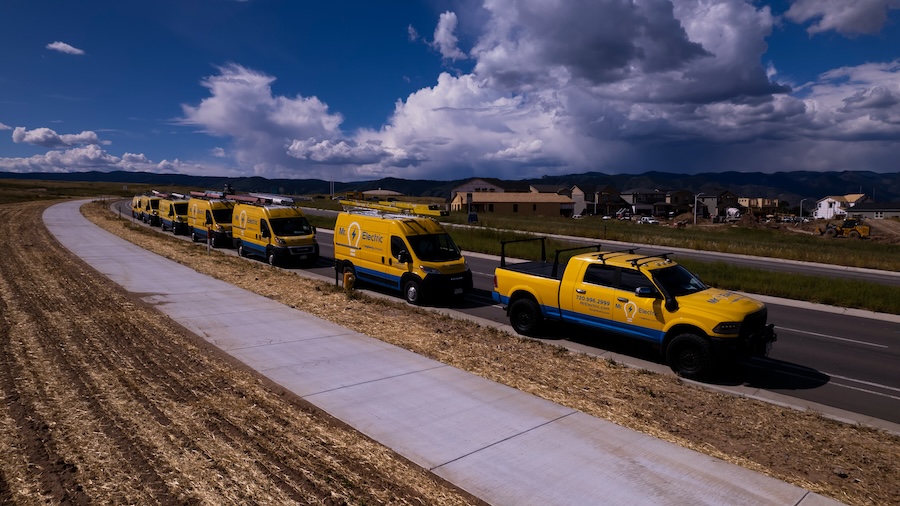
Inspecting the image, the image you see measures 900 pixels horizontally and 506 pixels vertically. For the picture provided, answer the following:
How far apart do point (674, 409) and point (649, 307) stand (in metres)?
2.58

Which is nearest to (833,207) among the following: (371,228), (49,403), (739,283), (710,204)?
(710,204)

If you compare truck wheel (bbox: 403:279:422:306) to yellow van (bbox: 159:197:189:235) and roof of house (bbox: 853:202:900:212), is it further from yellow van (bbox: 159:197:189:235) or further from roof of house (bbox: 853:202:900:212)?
roof of house (bbox: 853:202:900:212)

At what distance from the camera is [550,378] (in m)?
8.26

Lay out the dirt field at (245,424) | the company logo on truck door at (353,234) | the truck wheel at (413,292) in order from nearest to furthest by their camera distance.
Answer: the dirt field at (245,424) → the truck wheel at (413,292) → the company logo on truck door at (353,234)

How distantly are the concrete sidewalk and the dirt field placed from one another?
0.28 metres

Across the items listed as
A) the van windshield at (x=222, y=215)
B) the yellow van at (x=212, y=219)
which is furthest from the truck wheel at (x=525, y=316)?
the van windshield at (x=222, y=215)

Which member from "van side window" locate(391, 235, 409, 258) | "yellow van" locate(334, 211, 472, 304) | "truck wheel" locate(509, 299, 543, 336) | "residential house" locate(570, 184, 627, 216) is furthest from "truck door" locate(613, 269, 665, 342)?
"residential house" locate(570, 184, 627, 216)

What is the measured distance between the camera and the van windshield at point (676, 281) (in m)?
9.66

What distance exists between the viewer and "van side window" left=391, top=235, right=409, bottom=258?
1511cm

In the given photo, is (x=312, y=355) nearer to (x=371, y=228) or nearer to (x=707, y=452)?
(x=707, y=452)

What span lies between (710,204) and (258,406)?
133 m

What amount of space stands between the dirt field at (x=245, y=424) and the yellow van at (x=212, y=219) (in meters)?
14.8

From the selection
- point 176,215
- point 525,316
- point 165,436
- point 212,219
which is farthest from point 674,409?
point 176,215

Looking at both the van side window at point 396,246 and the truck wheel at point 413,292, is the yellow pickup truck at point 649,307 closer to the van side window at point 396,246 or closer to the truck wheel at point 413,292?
the truck wheel at point 413,292
